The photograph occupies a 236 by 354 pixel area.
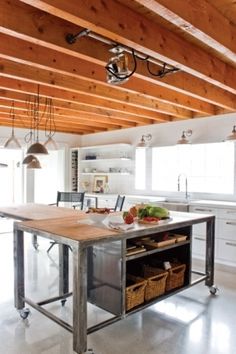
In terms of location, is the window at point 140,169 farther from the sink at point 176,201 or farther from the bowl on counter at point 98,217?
the bowl on counter at point 98,217

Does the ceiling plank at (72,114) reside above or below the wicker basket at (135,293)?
above

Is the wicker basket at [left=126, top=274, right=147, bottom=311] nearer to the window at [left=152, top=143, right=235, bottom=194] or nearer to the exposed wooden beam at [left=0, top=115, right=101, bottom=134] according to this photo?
the window at [left=152, top=143, right=235, bottom=194]

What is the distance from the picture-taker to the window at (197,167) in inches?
203

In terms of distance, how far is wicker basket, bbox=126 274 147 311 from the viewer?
98.8 inches

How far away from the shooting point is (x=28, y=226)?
2676 millimetres

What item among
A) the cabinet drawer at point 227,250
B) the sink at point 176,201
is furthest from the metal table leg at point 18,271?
the sink at point 176,201

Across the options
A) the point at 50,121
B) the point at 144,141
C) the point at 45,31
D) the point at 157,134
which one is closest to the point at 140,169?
the point at 144,141

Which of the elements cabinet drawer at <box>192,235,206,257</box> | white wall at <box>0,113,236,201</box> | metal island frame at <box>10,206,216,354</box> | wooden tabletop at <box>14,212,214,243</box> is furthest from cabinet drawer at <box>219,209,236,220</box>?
wooden tabletop at <box>14,212,214,243</box>

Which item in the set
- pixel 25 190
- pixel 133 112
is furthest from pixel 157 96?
pixel 25 190

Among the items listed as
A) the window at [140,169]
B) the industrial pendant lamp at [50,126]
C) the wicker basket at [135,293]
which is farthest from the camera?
the window at [140,169]

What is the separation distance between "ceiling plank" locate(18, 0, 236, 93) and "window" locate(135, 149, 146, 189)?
10.7 ft

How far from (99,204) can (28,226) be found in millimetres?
3769

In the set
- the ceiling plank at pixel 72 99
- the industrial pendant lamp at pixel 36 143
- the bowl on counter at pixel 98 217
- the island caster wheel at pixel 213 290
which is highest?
the ceiling plank at pixel 72 99

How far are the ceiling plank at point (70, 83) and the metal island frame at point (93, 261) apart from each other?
1.51m
